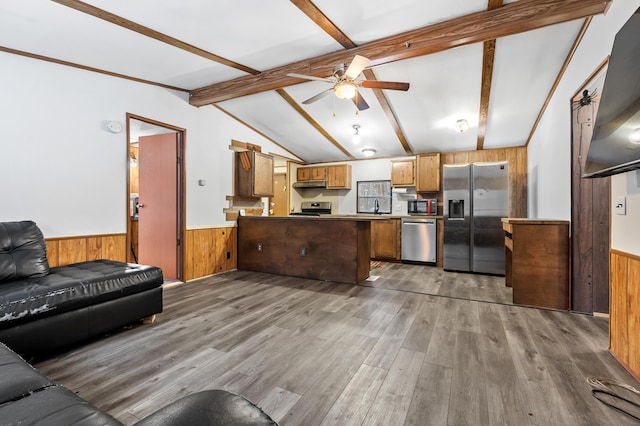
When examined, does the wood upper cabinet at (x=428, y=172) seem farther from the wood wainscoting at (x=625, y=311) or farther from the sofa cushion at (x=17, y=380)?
the sofa cushion at (x=17, y=380)

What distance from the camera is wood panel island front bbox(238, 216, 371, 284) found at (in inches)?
164

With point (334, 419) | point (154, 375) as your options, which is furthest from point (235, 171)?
point (334, 419)

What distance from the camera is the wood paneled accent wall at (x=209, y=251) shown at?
430 cm

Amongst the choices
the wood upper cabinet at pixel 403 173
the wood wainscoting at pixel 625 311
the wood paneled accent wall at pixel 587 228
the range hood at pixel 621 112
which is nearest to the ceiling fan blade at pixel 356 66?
the range hood at pixel 621 112

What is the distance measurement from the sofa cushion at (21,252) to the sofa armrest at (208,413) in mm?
2440

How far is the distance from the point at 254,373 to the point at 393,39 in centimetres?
329

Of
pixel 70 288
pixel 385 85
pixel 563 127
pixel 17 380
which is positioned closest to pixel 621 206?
pixel 563 127

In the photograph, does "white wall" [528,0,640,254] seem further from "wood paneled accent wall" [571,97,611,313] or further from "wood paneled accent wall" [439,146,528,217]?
"wood paneled accent wall" [439,146,528,217]

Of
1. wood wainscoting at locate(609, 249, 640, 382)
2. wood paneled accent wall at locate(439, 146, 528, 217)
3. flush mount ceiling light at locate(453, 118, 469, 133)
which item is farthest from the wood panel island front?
wood paneled accent wall at locate(439, 146, 528, 217)

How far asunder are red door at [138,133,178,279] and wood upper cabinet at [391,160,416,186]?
4249mm

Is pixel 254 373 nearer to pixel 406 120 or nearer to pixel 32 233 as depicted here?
pixel 32 233

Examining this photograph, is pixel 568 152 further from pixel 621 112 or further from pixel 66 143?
pixel 66 143

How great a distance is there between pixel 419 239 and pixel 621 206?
3.76 metres

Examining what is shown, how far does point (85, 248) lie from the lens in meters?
3.20
